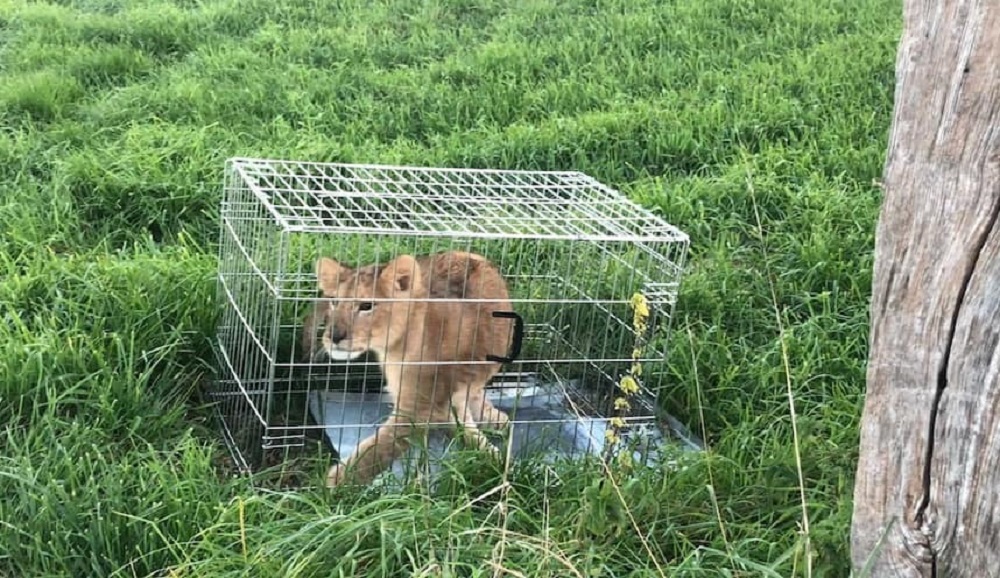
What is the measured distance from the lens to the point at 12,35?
24.8ft

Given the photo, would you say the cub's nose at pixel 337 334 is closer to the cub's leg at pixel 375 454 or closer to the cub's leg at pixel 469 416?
the cub's leg at pixel 375 454

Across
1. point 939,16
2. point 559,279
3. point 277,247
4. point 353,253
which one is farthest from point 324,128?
point 939,16

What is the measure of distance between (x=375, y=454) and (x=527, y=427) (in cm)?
59

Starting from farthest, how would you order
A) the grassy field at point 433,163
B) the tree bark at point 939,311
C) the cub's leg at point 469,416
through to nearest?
the cub's leg at point 469,416 < the grassy field at point 433,163 < the tree bark at point 939,311

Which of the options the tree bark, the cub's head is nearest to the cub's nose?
the cub's head

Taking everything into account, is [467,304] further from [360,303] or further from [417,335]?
[360,303]

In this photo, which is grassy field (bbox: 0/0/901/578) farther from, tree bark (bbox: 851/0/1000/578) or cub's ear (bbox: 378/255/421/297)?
cub's ear (bbox: 378/255/421/297)

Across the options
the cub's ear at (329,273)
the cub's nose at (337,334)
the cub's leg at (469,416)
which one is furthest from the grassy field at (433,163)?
the cub's ear at (329,273)

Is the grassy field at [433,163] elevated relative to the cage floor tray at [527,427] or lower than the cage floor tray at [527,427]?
elevated

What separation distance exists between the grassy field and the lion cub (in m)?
0.37

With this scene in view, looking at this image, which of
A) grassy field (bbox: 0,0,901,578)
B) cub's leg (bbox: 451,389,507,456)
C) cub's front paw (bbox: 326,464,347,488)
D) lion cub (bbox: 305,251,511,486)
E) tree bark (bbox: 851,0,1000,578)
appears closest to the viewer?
tree bark (bbox: 851,0,1000,578)

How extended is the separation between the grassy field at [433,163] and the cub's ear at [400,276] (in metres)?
0.67

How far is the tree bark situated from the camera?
1794mm

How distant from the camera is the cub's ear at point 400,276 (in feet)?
10.6
